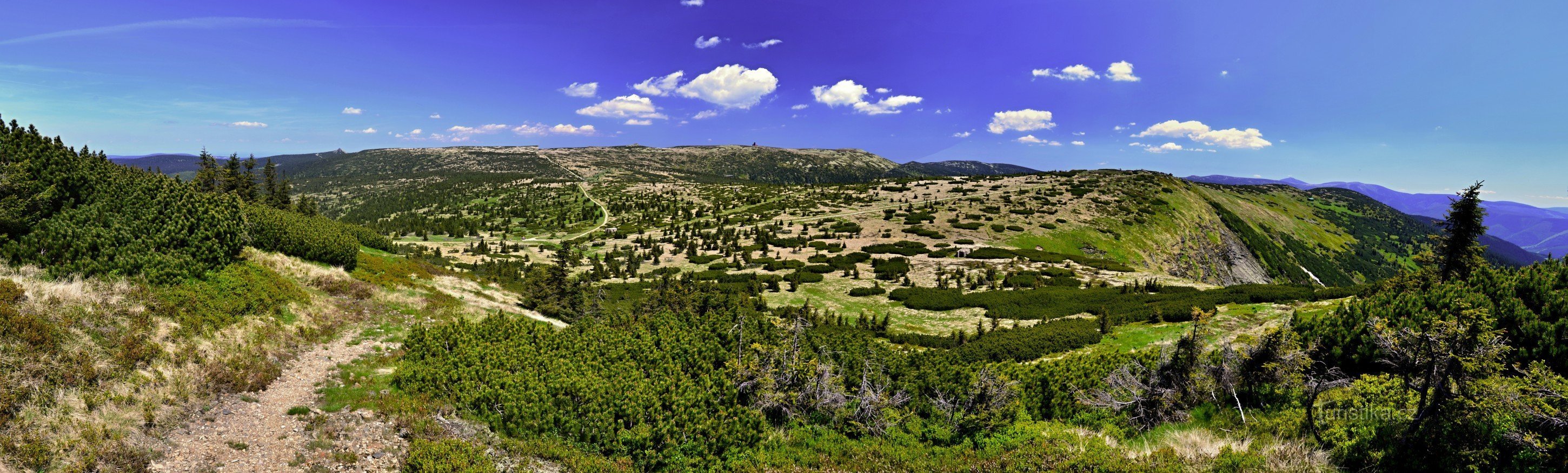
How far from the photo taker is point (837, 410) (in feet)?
38.2

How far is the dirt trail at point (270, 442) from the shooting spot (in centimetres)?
807

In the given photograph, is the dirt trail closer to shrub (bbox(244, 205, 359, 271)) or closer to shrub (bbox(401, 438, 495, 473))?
shrub (bbox(401, 438, 495, 473))

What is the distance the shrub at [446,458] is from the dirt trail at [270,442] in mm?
442

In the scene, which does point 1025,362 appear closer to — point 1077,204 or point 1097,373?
point 1097,373

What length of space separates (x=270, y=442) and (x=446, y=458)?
9.82 ft

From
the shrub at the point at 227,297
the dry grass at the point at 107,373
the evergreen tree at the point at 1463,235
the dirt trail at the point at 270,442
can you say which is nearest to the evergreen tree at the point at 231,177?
the shrub at the point at 227,297

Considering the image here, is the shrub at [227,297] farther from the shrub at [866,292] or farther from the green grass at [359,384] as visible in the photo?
the shrub at [866,292]

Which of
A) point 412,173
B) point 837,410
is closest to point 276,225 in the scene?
point 837,410

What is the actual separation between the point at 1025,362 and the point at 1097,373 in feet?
17.5

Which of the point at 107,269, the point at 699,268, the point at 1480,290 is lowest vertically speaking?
the point at 699,268

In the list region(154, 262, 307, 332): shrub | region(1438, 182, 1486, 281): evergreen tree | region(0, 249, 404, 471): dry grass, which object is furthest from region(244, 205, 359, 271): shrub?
region(1438, 182, 1486, 281): evergreen tree

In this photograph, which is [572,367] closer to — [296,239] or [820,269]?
[296,239]

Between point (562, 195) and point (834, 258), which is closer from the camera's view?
point (834, 258)

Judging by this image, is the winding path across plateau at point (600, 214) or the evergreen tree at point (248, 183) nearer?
the evergreen tree at point (248, 183)
